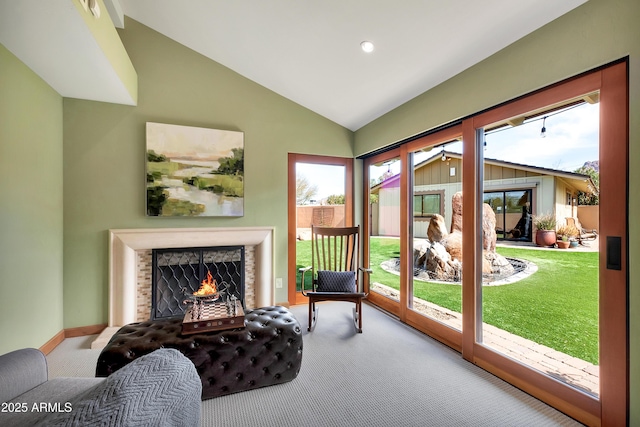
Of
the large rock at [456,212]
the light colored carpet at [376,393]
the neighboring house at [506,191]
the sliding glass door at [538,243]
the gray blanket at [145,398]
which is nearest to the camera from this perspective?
the gray blanket at [145,398]

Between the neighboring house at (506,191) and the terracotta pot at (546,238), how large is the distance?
6cm

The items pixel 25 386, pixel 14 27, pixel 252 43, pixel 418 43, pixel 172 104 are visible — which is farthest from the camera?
pixel 172 104

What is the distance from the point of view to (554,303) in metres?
2.05

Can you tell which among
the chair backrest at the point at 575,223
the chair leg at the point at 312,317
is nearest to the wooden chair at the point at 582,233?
the chair backrest at the point at 575,223

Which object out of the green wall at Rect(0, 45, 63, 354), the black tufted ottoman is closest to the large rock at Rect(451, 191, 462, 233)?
the black tufted ottoman

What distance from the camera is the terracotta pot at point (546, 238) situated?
2109 mm

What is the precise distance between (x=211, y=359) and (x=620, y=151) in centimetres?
285

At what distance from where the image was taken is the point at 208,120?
11.3ft

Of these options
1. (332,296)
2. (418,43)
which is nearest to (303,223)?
(332,296)

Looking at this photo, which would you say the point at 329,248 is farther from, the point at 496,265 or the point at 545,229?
the point at 545,229

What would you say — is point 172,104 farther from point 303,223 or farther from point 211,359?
point 211,359

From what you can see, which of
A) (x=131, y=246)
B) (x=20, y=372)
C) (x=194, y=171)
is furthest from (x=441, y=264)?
(x=131, y=246)

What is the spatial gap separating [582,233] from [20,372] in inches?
129

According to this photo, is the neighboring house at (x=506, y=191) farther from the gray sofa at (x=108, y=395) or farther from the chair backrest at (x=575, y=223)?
the gray sofa at (x=108, y=395)
